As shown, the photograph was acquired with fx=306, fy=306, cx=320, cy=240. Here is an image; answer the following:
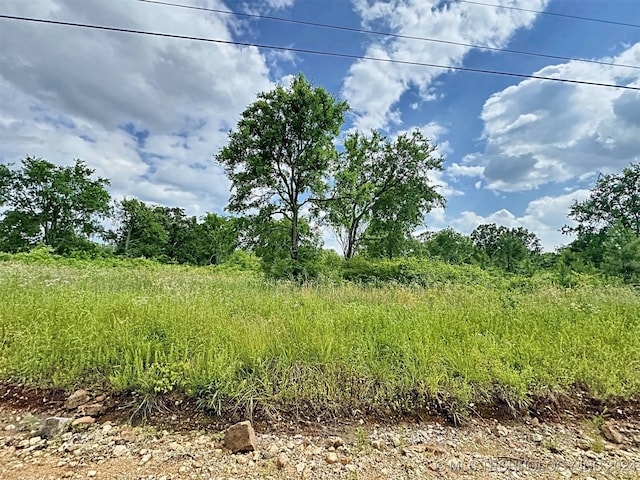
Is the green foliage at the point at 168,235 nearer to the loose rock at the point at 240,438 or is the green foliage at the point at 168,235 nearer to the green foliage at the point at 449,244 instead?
the green foliage at the point at 449,244

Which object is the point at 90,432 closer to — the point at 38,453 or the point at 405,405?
the point at 38,453

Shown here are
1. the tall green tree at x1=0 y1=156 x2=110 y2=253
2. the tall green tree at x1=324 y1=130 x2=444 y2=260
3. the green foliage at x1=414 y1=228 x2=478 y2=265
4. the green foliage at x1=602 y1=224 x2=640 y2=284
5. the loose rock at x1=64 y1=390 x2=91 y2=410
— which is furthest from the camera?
the green foliage at x1=414 y1=228 x2=478 y2=265

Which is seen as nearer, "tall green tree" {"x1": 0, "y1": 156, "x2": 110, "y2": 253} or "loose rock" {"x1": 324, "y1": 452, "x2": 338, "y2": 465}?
"loose rock" {"x1": 324, "y1": 452, "x2": 338, "y2": 465}

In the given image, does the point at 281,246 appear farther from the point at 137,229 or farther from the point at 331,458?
the point at 137,229

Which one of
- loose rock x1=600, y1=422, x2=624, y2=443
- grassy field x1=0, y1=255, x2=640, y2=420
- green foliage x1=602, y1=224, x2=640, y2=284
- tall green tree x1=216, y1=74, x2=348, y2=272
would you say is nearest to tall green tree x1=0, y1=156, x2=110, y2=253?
tall green tree x1=216, y1=74, x2=348, y2=272

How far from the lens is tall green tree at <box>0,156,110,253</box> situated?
20.7 meters

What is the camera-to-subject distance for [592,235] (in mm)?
18672

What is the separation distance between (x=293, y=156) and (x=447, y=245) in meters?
22.1

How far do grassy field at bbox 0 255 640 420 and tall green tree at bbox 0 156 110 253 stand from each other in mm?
22661

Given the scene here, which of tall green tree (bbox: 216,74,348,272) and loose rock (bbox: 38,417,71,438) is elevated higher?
tall green tree (bbox: 216,74,348,272)

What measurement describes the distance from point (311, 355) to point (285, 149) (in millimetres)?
8730

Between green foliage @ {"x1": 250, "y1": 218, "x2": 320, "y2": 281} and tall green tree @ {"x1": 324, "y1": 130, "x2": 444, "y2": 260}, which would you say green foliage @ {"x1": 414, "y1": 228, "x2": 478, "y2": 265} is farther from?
green foliage @ {"x1": 250, "y1": 218, "x2": 320, "y2": 281}

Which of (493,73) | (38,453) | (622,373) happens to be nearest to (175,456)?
(38,453)

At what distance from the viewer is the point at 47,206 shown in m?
21.5
